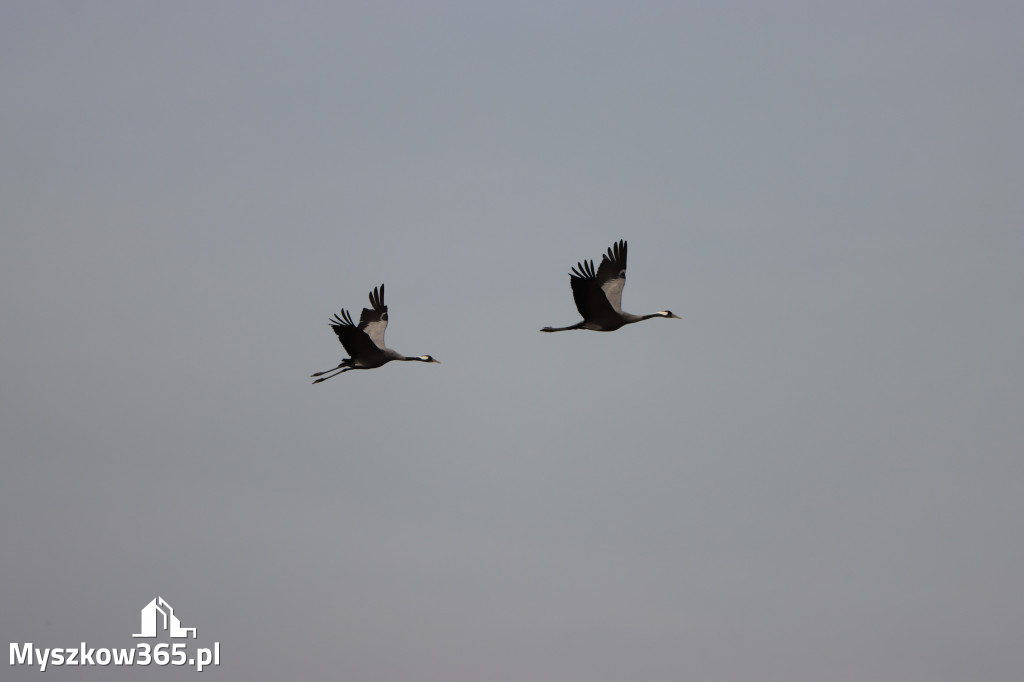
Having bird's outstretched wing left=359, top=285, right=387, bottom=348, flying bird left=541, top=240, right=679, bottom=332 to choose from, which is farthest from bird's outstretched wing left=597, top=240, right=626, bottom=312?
bird's outstretched wing left=359, top=285, right=387, bottom=348

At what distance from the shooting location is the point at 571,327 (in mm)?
40781

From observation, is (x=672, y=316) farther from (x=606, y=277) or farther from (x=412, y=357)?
(x=412, y=357)

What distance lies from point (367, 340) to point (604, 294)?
6705 millimetres

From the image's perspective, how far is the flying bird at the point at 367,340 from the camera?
1549 inches

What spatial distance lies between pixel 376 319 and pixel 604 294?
7.14 m

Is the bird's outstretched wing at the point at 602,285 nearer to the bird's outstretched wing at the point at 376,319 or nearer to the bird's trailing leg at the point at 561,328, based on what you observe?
the bird's trailing leg at the point at 561,328

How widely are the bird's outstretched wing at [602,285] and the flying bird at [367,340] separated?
4896mm

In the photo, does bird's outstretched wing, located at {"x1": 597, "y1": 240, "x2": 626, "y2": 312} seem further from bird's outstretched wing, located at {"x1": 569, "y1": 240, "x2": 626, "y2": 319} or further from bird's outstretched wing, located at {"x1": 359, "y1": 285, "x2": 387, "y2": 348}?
bird's outstretched wing, located at {"x1": 359, "y1": 285, "x2": 387, "y2": 348}

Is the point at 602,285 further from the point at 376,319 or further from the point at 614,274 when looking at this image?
the point at 376,319

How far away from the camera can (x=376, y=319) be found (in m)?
41.7

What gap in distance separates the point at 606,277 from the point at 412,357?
19.9 ft

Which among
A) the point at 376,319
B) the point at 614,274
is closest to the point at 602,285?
the point at 614,274

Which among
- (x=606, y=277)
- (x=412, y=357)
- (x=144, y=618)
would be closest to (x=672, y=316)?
(x=606, y=277)

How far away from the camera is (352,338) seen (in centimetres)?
3938
